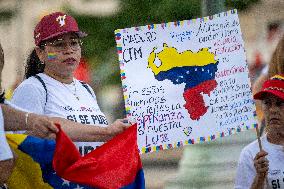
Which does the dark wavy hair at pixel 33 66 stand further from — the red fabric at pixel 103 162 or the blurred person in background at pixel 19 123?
the blurred person in background at pixel 19 123

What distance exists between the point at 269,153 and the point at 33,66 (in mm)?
1370

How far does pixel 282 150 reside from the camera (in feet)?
16.9

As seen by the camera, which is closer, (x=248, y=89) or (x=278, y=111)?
(x=278, y=111)

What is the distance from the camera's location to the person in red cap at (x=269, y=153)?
5055mm

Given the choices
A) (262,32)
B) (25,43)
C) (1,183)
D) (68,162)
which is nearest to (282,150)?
(68,162)

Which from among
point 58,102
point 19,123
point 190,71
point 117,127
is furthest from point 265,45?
point 19,123

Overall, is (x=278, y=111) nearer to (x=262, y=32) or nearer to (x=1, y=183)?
(x=1, y=183)

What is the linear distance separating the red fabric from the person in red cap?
0.68 metres

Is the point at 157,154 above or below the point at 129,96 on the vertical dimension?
below

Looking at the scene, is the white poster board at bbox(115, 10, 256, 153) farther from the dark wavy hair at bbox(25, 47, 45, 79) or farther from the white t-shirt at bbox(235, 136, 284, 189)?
the dark wavy hair at bbox(25, 47, 45, 79)

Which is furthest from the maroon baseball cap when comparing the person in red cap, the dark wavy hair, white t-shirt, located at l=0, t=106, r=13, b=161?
the person in red cap

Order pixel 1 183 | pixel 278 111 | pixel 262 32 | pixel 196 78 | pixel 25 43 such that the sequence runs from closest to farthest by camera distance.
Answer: pixel 1 183 → pixel 278 111 → pixel 196 78 → pixel 262 32 → pixel 25 43

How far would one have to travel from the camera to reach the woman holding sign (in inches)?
189

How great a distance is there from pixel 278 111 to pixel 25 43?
10.8m
